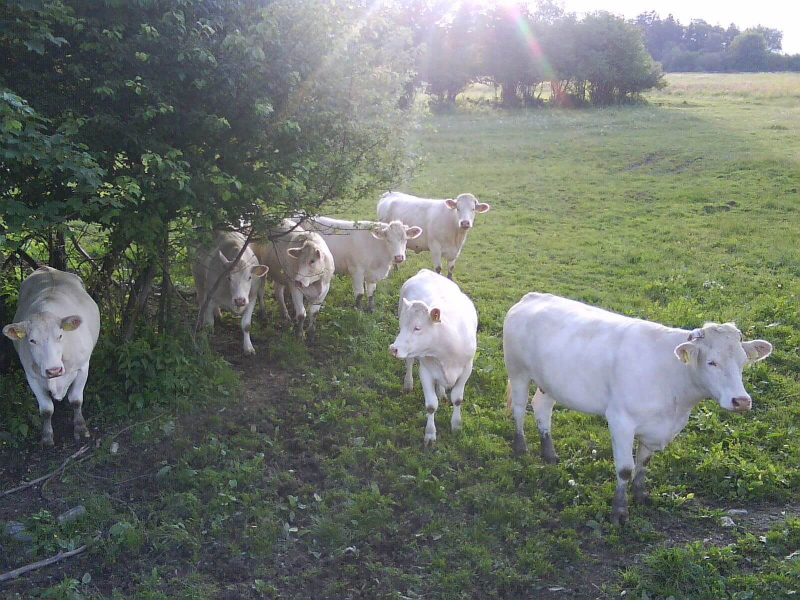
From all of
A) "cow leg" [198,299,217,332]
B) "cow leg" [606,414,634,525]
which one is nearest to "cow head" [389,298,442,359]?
"cow leg" [606,414,634,525]

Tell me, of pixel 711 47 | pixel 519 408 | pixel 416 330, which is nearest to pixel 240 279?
pixel 416 330

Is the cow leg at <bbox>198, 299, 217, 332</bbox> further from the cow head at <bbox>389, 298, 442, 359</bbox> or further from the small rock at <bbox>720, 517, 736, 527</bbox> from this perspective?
the small rock at <bbox>720, 517, 736, 527</bbox>

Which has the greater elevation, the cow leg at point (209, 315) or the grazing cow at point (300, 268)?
the grazing cow at point (300, 268)

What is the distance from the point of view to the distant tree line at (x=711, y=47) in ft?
326

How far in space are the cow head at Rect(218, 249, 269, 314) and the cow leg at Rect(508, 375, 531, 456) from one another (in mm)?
4426

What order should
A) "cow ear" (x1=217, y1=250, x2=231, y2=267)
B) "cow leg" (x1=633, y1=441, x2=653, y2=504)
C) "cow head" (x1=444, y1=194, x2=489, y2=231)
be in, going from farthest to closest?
"cow head" (x1=444, y1=194, x2=489, y2=231) < "cow ear" (x1=217, y1=250, x2=231, y2=267) < "cow leg" (x1=633, y1=441, x2=653, y2=504)

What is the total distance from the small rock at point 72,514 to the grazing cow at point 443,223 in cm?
913

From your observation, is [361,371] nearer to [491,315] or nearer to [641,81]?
[491,315]

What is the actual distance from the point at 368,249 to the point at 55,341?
243 inches

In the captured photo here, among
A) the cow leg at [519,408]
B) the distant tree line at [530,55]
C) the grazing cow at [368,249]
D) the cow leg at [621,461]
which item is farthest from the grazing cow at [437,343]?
the distant tree line at [530,55]

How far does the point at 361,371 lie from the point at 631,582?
16.5 ft

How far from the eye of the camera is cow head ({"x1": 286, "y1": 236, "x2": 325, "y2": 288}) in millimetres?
10930

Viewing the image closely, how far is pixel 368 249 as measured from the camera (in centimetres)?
1260

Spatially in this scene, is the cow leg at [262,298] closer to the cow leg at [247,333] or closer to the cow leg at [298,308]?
the cow leg at [298,308]
